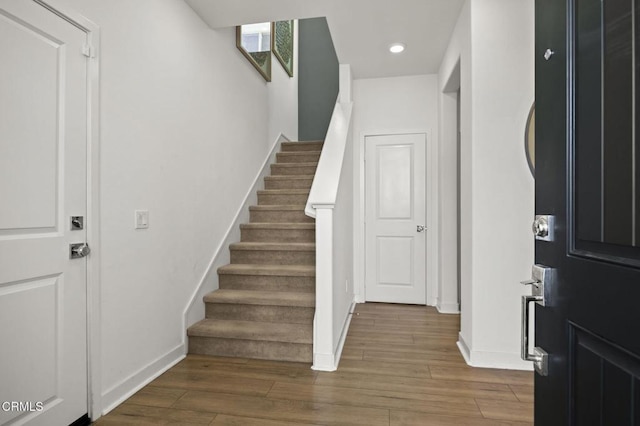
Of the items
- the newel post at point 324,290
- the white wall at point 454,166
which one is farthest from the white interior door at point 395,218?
the newel post at point 324,290

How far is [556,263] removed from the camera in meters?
0.78

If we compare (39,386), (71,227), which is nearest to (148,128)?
(71,227)

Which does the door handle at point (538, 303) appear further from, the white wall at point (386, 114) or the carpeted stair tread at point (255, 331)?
the white wall at point (386, 114)

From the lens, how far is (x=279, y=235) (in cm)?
345

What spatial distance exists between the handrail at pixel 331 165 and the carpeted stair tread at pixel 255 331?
2.82 ft

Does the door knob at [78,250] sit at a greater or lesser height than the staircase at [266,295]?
greater

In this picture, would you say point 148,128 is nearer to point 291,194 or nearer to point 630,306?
point 291,194

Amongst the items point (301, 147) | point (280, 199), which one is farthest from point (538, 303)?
point (301, 147)

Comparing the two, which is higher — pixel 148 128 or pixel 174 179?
pixel 148 128

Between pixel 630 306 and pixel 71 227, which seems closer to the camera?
pixel 630 306

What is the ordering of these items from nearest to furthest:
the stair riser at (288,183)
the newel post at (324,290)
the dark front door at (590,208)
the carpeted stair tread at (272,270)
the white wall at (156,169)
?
the dark front door at (590,208) < the white wall at (156,169) < the newel post at (324,290) < the carpeted stair tread at (272,270) < the stair riser at (288,183)

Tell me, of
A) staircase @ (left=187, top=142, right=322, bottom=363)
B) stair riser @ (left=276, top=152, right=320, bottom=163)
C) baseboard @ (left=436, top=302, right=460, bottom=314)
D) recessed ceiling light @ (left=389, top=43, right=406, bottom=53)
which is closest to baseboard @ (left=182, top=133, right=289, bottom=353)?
staircase @ (left=187, top=142, right=322, bottom=363)

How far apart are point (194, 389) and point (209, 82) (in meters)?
2.40

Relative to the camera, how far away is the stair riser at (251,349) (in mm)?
2422
